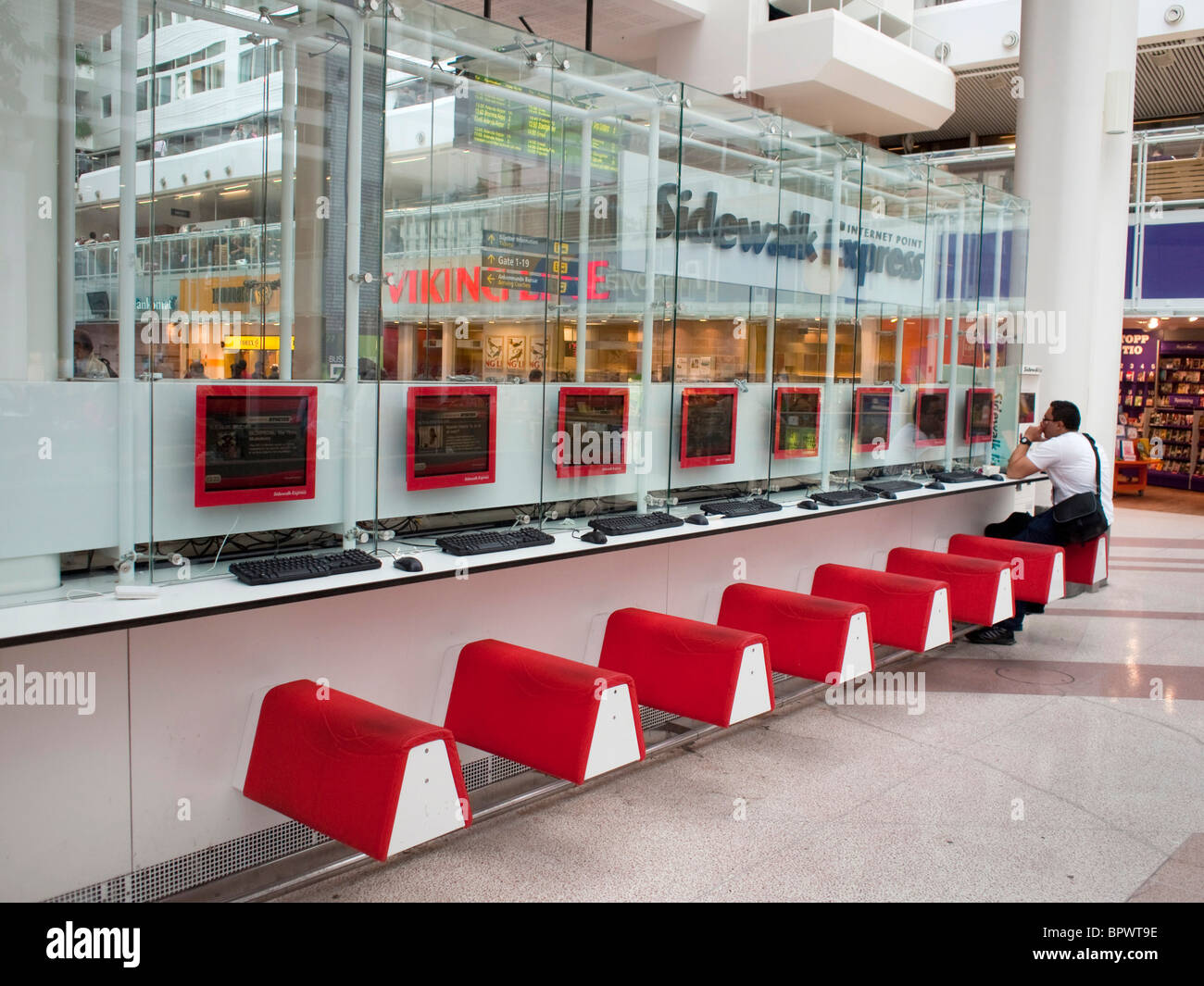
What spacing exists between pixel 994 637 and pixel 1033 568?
2.56 ft

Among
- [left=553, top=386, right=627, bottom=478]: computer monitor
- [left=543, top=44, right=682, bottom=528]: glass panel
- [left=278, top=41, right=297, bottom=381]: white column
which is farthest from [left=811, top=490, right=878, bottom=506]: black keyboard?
[left=278, top=41, right=297, bottom=381]: white column

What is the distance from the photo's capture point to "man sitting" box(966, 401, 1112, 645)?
664cm

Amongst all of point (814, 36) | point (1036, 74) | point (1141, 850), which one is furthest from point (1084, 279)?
point (1141, 850)

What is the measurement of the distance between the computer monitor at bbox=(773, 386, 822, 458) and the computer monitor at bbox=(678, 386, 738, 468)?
0.42m

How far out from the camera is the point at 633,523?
14.3 feet

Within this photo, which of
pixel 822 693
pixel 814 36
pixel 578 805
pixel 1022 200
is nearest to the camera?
pixel 578 805

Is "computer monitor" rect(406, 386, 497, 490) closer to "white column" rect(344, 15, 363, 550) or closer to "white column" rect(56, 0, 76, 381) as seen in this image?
"white column" rect(344, 15, 363, 550)

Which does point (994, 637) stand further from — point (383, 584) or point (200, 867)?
point (200, 867)

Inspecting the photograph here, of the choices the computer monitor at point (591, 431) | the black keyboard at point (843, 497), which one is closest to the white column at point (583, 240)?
the computer monitor at point (591, 431)

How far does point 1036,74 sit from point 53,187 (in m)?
7.62

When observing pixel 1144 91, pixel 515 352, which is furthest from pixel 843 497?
pixel 1144 91

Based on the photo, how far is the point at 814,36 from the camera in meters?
9.64
